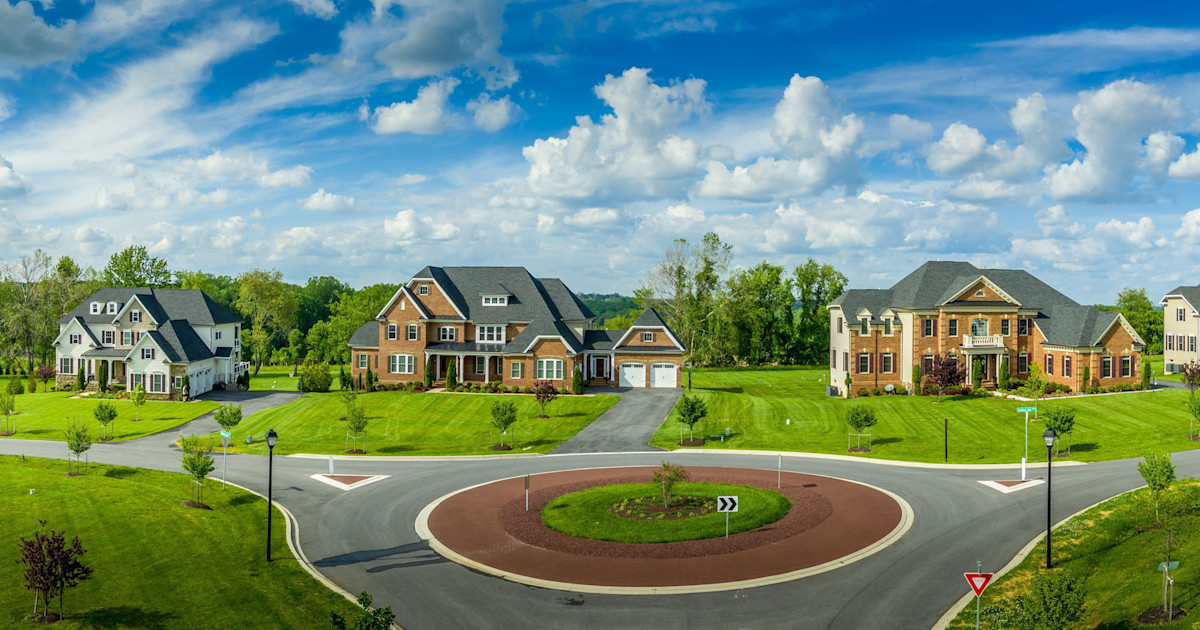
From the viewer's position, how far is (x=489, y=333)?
6606 centimetres

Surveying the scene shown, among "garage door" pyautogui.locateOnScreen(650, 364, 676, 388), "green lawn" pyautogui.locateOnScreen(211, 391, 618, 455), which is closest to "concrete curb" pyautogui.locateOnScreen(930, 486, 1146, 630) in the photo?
"green lawn" pyautogui.locateOnScreen(211, 391, 618, 455)

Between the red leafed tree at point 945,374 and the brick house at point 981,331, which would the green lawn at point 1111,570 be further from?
the brick house at point 981,331

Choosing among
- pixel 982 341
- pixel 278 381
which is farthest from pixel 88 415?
pixel 982 341

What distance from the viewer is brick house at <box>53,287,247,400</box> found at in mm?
63375

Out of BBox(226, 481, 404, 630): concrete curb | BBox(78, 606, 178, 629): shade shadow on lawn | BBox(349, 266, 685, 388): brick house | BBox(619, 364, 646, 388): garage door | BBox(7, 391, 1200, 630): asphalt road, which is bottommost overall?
BBox(78, 606, 178, 629): shade shadow on lawn

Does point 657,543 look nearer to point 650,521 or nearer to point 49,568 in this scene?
point 650,521

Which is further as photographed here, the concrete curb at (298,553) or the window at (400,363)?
the window at (400,363)

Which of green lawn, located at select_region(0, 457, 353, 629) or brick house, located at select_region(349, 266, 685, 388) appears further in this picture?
brick house, located at select_region(349, 266, 685, 388)

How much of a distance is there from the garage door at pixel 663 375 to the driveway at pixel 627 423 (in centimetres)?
90

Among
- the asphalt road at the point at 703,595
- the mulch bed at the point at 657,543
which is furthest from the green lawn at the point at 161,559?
the mulch bed at the point at 657,543

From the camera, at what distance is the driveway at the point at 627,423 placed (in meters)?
43.0

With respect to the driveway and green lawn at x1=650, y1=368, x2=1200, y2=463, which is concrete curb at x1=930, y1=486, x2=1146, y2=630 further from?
the driveway

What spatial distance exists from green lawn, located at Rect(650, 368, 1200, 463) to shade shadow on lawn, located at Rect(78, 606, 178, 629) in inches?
1125


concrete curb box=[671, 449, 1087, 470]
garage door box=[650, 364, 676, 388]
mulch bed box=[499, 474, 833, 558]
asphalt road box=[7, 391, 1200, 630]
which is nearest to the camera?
asphalt road box=[7, 391, 1200, 630]
